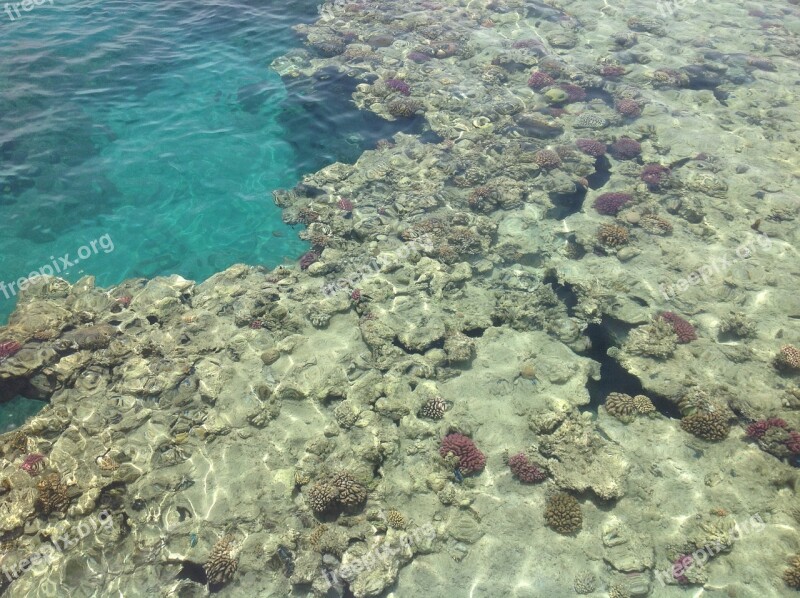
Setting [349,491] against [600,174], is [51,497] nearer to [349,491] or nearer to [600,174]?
[349,491]

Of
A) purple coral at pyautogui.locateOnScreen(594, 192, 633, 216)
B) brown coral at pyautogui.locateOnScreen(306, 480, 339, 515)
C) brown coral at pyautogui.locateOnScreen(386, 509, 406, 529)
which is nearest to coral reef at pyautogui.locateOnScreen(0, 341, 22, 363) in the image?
brown coral at pyautogui.locateOnScreen(306, 480, 339, 515)

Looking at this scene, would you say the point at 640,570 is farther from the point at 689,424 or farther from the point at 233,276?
the point at 233,276

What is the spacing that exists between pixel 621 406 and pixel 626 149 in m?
12.6

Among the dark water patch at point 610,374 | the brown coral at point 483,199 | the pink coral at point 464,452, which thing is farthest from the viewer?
the brown coral at point 483,199

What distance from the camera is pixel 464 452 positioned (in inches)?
397

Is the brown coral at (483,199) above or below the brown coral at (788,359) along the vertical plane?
above

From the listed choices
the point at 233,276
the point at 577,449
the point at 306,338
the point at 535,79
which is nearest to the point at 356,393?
the point at 306,338

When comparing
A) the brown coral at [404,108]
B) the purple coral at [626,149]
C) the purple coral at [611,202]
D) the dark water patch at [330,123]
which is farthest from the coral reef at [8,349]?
the purple coral at [626,149]

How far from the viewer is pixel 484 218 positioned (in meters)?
15.8

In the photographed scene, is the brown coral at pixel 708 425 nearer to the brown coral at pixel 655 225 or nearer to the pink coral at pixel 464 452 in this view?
the pink coral at pixel 464 452

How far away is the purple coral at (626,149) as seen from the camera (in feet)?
61.7

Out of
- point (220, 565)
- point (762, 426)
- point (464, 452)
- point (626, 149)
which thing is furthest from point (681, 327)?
point (220, 565)

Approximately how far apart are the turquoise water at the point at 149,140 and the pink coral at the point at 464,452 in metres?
9.25

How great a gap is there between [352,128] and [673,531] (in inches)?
734
